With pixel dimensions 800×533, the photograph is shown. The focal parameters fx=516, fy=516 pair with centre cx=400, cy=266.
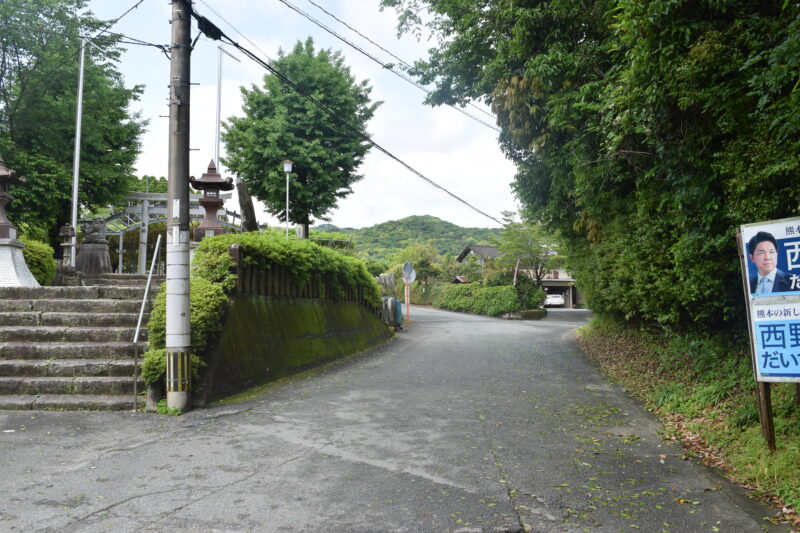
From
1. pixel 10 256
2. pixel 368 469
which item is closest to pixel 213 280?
pixel 368 469

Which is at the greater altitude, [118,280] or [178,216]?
[178,216]

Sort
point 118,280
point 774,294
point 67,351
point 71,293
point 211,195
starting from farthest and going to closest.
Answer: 1. point 211,195
2. point 118,280
3. point 71,293
4. point 67,351
5. point 774,294

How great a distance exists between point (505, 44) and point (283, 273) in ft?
20.3

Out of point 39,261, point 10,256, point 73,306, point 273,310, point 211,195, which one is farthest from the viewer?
point 211,195

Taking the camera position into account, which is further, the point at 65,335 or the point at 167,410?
the point at 65,335

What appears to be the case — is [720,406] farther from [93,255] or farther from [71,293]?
[93,255]

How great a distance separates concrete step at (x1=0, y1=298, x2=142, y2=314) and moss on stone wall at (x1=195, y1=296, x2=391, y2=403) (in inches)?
72.3

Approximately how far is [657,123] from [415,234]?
278ft

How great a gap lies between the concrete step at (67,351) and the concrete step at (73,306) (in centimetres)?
106

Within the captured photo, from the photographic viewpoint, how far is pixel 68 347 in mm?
7449

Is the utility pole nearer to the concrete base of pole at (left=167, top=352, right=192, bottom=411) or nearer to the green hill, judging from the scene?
the concrete base of pole at (left=167, top=352, right=192, bottom=411)

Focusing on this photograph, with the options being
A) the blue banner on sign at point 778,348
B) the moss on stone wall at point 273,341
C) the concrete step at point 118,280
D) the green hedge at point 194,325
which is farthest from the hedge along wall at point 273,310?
the blue banner on sign at point 778,348

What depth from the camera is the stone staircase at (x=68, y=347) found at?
22.5ft

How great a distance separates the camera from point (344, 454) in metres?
4.95
